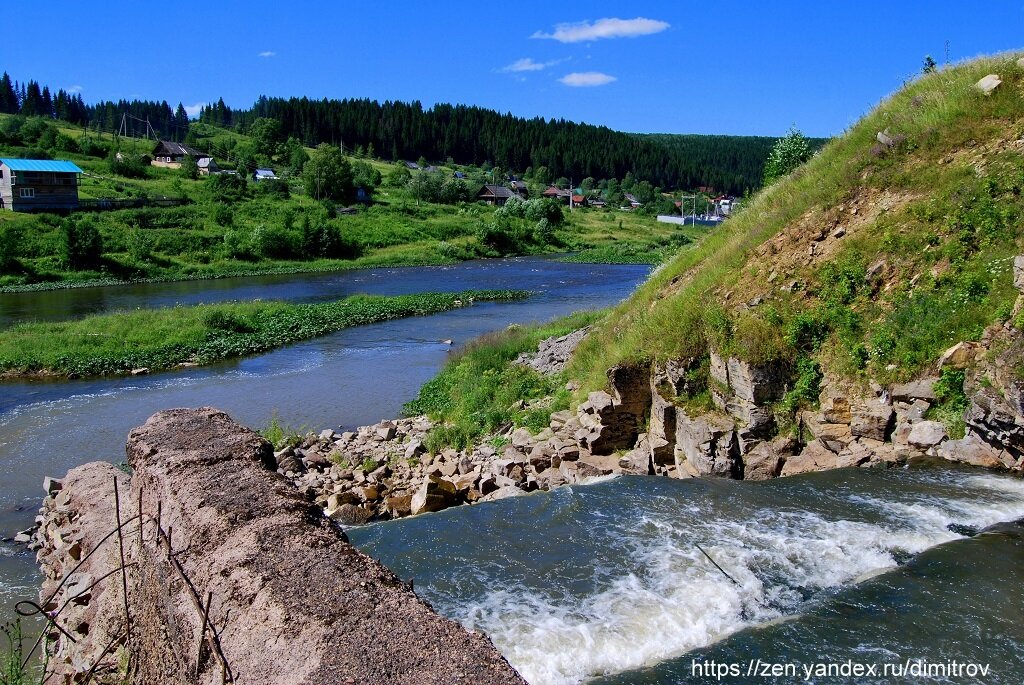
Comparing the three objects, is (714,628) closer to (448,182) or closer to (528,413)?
(528,413)

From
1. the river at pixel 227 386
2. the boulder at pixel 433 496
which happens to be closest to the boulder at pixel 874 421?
the boulder at pixel 433 496

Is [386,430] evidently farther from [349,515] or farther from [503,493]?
[503,493]

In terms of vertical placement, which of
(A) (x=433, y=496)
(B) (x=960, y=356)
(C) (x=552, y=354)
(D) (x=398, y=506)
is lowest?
(D) (x=398, y=506)

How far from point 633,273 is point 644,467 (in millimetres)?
47690

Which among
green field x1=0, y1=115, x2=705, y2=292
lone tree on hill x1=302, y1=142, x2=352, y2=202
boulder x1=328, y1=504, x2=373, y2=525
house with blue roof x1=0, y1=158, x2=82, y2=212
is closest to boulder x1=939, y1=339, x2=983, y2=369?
boulder x1=328, y1=504, x2=373, y2=525

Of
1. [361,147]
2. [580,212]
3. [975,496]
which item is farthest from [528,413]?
[361,147]

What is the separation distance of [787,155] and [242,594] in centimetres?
2601

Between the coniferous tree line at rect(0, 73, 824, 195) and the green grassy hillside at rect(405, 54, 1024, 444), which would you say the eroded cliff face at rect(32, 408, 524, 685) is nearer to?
the green grassy hillside at rect(405, 54, 1024, 444)

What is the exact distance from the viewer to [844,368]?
14.4 m

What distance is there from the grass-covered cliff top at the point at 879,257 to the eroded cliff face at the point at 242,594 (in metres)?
9.71

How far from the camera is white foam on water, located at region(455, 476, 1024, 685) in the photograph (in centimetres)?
870

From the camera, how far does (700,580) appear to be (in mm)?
9828

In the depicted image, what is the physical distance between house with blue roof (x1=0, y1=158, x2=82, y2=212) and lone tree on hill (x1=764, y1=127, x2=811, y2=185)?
6112 cm

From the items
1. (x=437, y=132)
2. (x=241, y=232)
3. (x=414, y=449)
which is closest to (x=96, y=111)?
(x=437, y=132)
